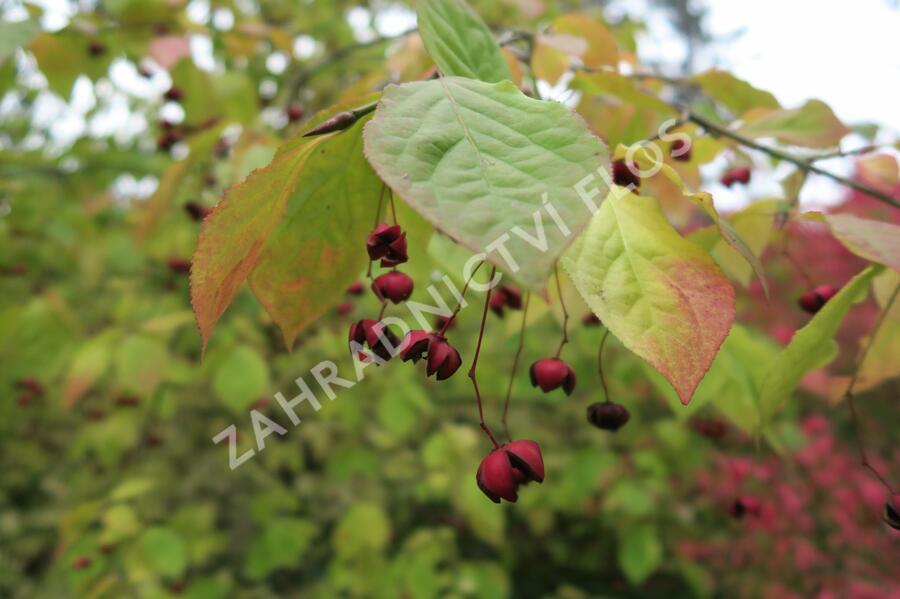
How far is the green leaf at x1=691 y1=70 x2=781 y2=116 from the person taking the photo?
134 cm

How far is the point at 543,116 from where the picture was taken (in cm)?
58

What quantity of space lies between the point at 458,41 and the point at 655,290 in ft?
1.38

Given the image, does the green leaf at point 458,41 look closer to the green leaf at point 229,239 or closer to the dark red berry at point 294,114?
the green leaf at point 229,239

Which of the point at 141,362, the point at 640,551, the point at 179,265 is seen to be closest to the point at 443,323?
the point at 141,362

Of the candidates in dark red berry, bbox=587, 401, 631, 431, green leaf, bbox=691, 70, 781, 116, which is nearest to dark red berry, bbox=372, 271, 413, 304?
dark red berry, bbox=587, 401, 631, 431

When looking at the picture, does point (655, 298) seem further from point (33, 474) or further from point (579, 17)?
point (33, 474)

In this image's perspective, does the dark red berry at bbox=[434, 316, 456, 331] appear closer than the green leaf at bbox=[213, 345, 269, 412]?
Yes

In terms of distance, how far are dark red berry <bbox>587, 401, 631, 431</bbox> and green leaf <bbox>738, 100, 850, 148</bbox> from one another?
53cm

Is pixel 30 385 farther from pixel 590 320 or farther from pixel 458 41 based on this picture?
pixel 458 41

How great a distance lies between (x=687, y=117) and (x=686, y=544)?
3.95 meters

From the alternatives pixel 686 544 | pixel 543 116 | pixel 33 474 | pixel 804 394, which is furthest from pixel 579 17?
pixel 804 394

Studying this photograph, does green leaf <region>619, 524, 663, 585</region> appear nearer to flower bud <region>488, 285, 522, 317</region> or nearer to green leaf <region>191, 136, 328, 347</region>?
flower bud <region>488, 285, 522, 317</region>

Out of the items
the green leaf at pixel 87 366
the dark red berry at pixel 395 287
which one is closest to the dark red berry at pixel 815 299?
the dark red berry at pixel 395 287

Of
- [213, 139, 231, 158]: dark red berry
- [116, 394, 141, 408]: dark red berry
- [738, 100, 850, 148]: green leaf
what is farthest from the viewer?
[116, 394, 141, 408]: dark red berry
